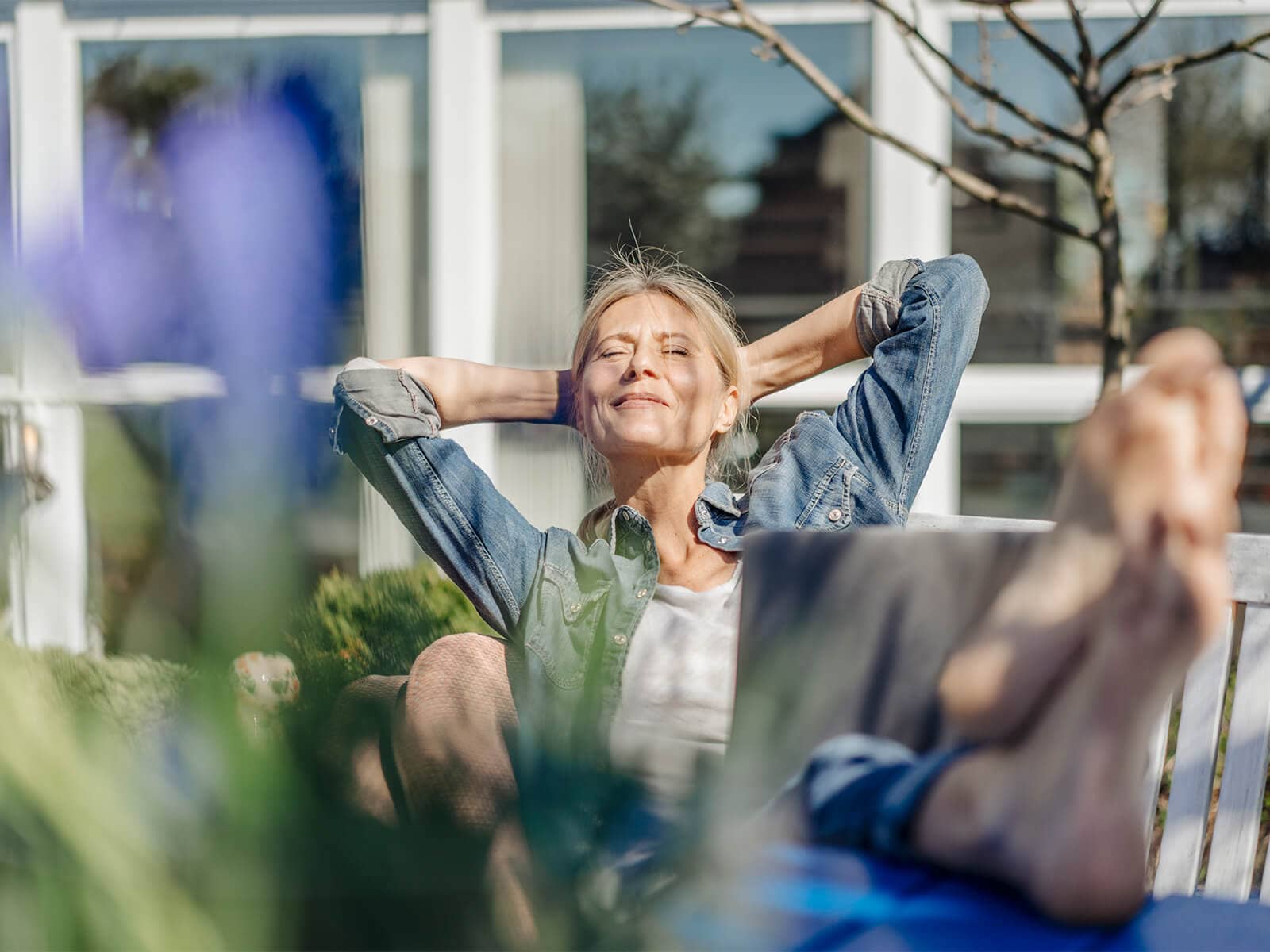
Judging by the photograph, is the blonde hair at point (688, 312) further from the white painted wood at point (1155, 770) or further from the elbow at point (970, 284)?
the white painted wood at point (1155, 770)

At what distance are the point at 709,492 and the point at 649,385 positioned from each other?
7.1 inches

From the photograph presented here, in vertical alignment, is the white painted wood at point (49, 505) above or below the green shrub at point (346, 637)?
above

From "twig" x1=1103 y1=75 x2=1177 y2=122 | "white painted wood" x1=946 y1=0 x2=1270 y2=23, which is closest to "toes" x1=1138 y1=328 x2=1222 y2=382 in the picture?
"twig" x1=1103 y1=75 x2=1177 y2=122

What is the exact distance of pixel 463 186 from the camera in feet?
11.7

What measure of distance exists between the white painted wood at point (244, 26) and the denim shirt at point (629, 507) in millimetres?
2254

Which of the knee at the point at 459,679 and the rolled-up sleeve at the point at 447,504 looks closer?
the knee at the point at 459,679

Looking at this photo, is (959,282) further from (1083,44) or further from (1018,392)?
(1018,392)

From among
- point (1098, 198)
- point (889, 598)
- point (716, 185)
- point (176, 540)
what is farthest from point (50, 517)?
point (716, 185)

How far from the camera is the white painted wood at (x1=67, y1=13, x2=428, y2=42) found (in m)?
3.55

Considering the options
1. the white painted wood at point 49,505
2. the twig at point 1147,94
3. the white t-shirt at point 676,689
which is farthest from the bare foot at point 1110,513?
the twig at point 1147,94

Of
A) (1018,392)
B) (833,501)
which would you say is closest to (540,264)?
(1018,392)

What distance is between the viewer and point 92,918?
1.20 ft

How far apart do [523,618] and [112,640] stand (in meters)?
1.17

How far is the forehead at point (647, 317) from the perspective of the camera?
1.75 metres
